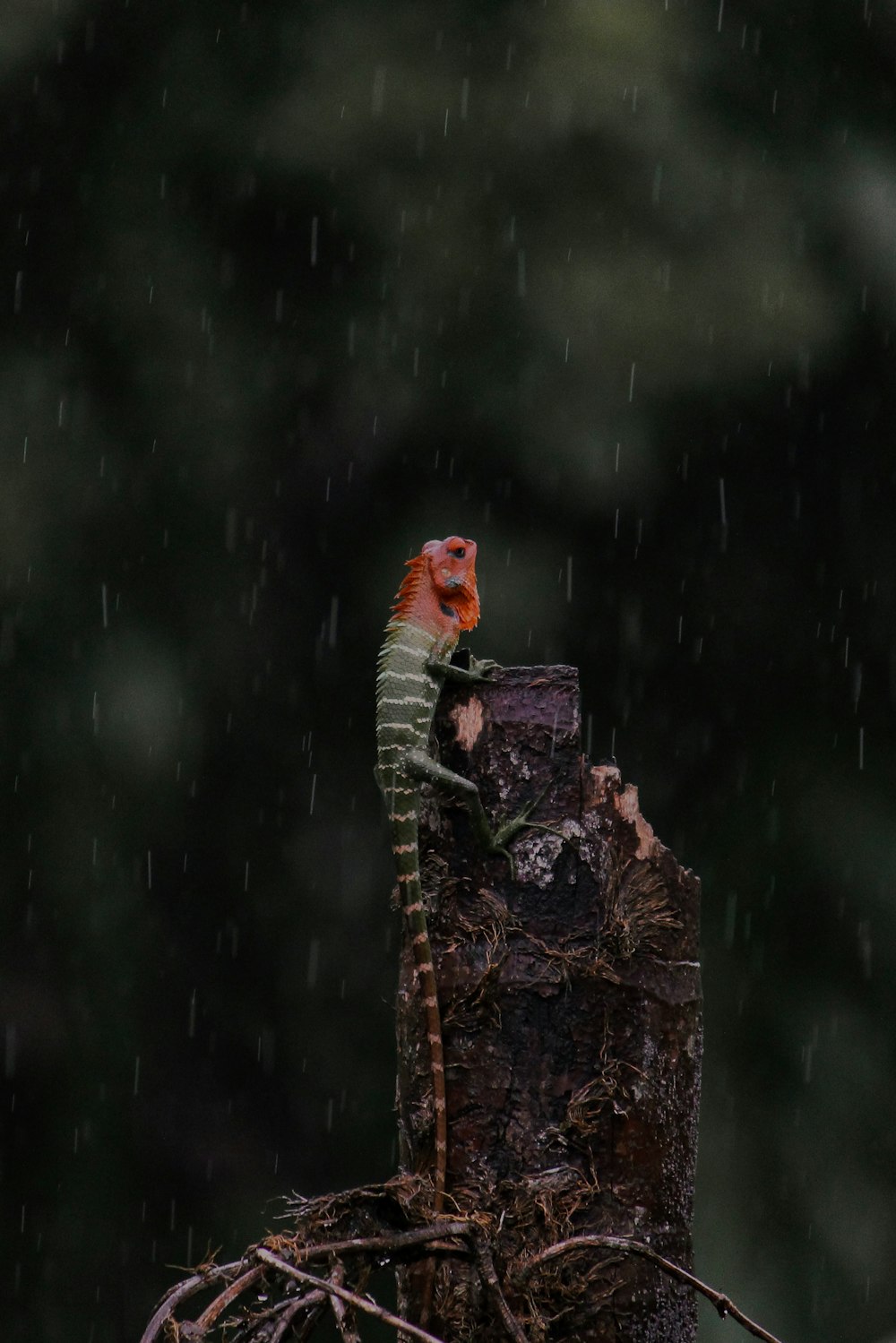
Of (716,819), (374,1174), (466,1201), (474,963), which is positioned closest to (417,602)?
(474,963)

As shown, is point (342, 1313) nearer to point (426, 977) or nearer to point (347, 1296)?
point (347, 1296)

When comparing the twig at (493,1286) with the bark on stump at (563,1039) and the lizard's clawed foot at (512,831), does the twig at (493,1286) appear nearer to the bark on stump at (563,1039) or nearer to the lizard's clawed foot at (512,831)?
the bark on stump at (563,1039)

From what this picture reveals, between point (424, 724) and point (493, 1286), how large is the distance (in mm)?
1141

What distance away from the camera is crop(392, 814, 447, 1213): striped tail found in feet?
7.81

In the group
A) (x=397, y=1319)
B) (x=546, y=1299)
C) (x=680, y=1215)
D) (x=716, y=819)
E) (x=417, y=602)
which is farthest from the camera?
(x=716, y=819)

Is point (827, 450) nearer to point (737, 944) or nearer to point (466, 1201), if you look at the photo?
point (737, 944)

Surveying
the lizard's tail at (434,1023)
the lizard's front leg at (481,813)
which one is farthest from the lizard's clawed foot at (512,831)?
the lizard's tail at (434,1023)

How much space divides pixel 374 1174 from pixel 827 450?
3.50m

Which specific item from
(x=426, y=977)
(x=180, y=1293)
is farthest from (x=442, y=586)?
(x=180, y=1293)

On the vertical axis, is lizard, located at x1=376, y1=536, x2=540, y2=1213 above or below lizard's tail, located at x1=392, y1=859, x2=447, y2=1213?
above

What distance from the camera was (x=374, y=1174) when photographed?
6.59 meters

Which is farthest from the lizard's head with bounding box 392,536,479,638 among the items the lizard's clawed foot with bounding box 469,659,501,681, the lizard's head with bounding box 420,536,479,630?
the lizard's clawed foot with bounding box 469,659,501,681

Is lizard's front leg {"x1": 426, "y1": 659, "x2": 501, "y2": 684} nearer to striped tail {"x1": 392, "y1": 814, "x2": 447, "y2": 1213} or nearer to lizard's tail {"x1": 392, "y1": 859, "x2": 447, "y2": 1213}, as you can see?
striped tail {"x1": 392, "y1": 814, "x2": 447, "y2": 1213}

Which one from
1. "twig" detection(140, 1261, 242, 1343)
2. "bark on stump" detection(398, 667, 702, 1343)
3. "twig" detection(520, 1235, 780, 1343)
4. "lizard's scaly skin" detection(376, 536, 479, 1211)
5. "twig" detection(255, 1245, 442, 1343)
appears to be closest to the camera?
"twig" detection(255, 1245, 442, 1343)
